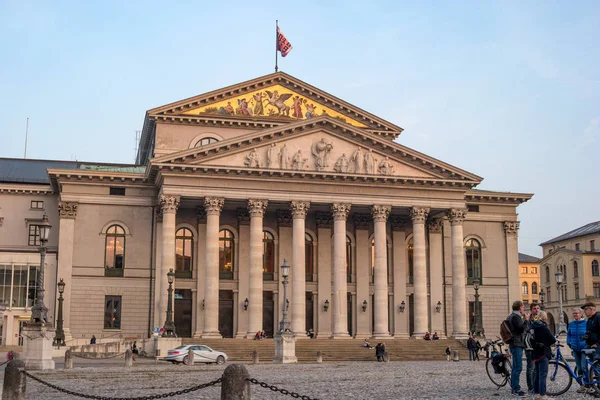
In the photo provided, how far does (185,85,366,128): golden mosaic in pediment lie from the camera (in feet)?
194

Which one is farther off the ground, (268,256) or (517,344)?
(268,256)

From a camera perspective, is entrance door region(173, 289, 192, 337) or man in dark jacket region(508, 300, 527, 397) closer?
man in dark jacket region(508, 300, 527, 397)

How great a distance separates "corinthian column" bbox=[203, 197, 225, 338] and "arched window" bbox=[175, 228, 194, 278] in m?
5.05

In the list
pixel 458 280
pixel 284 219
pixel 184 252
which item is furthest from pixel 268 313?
pixel 458 280

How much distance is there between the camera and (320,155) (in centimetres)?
5341

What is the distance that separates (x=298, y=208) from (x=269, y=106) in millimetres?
10743

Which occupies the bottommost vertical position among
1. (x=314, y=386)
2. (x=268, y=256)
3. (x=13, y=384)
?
(x=314, y=386)

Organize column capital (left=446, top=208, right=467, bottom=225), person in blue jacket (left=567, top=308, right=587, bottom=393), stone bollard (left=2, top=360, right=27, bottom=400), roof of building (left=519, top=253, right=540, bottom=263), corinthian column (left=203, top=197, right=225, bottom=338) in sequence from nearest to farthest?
stone bollard (left=2, top=360, right=27, bottom=400) < person in blue jacket (left=567, top=308, right=587, bottom=393) < corinthian column (left=203, top=197, right=225, bottom=338) < column capital (left=446, top=208, right=467, bottom=225) < roof of building (left=519, top=253, right=540, bottom=263)

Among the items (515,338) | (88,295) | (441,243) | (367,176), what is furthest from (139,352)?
(515,338)

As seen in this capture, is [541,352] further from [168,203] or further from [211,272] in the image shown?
[168,203]

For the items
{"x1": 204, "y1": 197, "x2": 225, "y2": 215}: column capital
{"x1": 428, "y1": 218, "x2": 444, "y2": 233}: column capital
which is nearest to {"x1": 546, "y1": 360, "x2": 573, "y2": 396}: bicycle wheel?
{"x1": 204, "y1": 197, "x2": 225, "y2": 215}: column capital

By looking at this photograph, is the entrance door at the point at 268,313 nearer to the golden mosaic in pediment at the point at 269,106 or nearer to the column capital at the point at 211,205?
the column capital at the point at 211,205

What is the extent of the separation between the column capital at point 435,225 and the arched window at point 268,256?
1218 centimetres

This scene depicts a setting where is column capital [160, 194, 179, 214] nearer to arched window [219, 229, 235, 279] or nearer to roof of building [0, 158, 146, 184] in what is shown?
arched window [219, 229, 235, 279]
